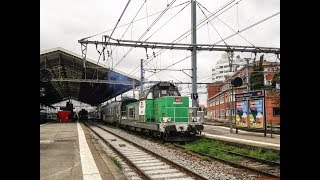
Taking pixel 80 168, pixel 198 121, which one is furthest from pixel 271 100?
pixel 80 168

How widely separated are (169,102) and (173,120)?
1057 millimetres

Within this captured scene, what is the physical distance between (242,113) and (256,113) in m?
1.62

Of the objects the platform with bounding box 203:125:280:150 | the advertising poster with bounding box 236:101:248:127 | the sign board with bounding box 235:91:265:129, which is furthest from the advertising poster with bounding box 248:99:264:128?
the platform with bounding box 203:125:280:150

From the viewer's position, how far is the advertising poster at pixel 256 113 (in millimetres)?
19922

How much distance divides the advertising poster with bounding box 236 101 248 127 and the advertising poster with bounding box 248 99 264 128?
1.92ft

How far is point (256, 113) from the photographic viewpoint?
20.2 meters

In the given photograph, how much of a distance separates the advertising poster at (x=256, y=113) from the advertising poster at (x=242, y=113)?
23.1 inches

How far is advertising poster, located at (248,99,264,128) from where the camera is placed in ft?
65.4

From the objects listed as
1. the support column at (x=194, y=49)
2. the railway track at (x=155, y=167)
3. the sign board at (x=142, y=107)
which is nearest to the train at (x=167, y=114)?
the sign board at (x=142, y=107)

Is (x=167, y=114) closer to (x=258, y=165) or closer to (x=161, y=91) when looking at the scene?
(x=161, y=91)

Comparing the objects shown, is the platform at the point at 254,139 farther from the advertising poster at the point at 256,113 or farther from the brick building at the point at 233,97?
the brick building at the point at 233,97

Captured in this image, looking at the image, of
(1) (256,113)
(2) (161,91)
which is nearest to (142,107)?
(2) (161,91)
